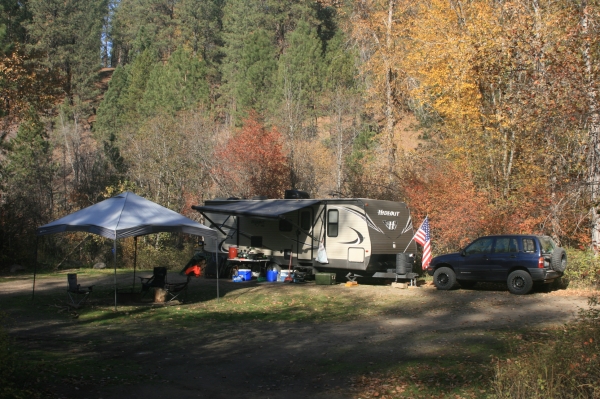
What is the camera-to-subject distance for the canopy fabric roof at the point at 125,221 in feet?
46.0

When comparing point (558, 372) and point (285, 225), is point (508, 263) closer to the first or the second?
point (285, 225)

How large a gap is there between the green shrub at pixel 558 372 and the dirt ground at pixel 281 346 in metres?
1.93

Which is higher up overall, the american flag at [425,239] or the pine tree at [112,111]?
the pine tree at [112,111]

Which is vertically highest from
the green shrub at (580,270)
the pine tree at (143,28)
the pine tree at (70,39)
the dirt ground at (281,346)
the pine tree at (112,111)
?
the pine tree at (143,28)

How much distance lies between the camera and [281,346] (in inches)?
415

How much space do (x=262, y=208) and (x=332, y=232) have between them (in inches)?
101

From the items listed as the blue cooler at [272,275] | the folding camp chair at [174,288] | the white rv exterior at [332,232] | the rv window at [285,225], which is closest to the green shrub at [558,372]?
the folding camp chair at [174,288]

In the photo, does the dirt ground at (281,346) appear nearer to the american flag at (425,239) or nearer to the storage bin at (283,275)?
the american flag at (425,239)

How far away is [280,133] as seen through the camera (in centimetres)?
3538

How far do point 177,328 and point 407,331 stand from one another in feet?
15.2

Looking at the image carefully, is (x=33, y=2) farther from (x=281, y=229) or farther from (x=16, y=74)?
(x=281, y=229)

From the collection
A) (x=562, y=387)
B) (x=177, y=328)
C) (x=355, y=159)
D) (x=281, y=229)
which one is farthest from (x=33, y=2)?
(x=562, y=387)

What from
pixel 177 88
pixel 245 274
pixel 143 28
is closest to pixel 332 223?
pixel 245 274

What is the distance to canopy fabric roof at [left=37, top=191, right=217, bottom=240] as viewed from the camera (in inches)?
551
